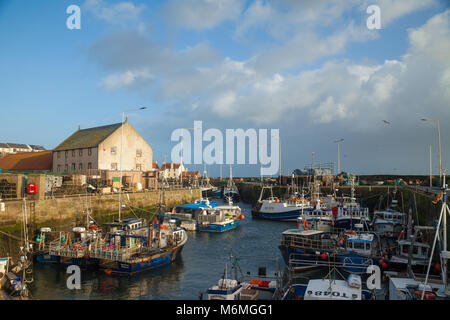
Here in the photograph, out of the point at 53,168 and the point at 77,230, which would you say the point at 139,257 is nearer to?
the point at 77,230

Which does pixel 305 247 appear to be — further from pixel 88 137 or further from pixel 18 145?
pixel 18 145

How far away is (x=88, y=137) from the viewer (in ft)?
195

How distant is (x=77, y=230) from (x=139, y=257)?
764 centimetres

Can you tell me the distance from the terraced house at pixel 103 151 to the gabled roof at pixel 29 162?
2821 millimetres

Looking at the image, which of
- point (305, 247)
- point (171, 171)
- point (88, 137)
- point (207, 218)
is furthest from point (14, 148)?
point (305, 247)

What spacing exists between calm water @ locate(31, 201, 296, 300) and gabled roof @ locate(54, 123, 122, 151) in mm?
30381

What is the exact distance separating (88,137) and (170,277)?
143 ft

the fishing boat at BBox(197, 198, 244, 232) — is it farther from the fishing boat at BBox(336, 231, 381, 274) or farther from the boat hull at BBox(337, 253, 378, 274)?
the boat hull at BBox(337, 253, 378, 274)

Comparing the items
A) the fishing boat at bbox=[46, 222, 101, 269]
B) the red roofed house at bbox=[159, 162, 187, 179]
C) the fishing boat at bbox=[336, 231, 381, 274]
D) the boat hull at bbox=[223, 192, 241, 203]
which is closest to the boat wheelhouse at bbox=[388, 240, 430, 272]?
the fishing boat at bbox=[336, 231, 381, 274]

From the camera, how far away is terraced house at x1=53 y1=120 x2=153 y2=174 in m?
53.9

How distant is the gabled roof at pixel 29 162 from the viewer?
6225 cm

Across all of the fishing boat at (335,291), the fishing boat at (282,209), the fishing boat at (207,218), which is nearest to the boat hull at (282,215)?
the fishing boat at (282,209)
